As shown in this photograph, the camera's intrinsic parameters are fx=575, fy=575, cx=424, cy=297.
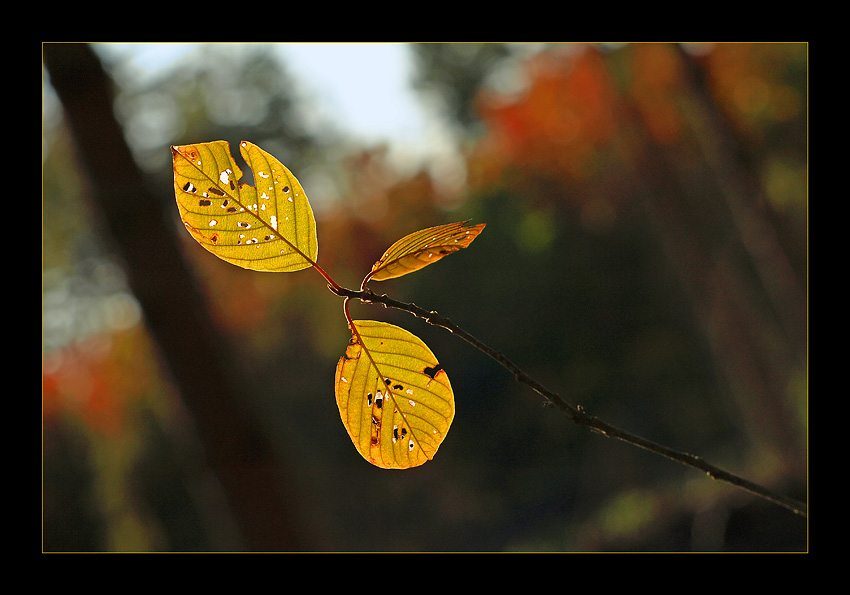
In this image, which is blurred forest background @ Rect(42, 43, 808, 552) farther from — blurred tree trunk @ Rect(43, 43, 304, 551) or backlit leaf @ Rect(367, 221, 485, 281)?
backlit leaf @ Rect(367, 221, 485, 281)

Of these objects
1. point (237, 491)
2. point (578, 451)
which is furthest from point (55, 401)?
point (237, 491)

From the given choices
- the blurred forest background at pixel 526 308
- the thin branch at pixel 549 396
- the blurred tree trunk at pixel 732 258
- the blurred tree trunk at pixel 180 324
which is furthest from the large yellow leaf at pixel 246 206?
the blurred tree trunk at pixel 732 258

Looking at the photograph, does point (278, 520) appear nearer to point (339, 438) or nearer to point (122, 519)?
point (339, 438)

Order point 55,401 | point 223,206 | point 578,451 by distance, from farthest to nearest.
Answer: point 55,401, point 578,451, point 223,206

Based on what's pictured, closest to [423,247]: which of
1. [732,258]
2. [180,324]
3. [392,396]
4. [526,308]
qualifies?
[392,396]

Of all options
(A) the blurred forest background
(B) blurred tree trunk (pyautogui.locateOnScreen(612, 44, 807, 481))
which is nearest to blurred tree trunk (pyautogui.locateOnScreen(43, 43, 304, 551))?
(A) the blurred forest background

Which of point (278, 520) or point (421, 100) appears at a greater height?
point (421, 100)
